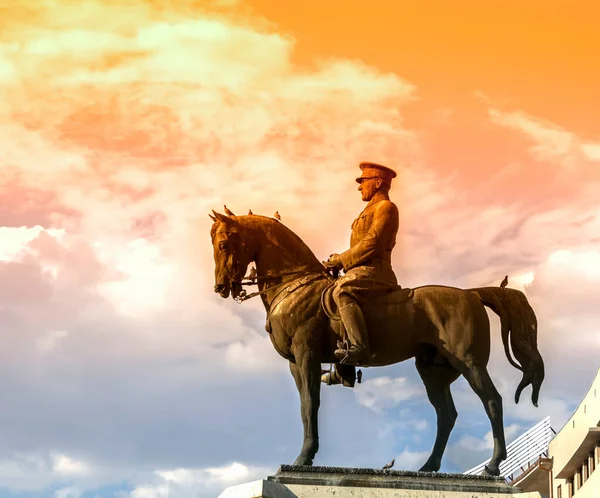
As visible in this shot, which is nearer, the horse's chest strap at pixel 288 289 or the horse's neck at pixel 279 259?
the horse's chest strap at pixel 288 289

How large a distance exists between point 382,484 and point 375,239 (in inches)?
132

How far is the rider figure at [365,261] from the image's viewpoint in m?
18.6

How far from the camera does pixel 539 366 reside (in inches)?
771

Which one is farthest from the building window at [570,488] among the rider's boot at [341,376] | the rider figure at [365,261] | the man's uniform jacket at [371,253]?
the man's uniform jacket at [371,253]

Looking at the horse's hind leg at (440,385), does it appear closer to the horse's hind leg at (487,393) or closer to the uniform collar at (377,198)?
the horse's hind leg at (487,393)

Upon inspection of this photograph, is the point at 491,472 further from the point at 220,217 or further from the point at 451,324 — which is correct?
the point at 220,217

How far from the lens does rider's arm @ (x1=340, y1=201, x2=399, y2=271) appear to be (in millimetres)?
19250

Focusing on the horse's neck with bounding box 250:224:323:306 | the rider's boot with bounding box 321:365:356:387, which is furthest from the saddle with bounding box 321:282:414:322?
the rider's boot with bounding box 321:365:356:387

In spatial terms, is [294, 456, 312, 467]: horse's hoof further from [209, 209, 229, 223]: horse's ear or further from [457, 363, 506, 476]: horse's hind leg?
[209, 209, 229, 223]: horse's ear

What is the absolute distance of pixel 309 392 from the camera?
18734 mm

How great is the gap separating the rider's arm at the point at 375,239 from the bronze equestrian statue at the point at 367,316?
0.01 metres

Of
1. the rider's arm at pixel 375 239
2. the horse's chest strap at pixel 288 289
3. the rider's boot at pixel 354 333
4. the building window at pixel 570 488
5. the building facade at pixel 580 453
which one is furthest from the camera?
the building window at pixel 570 488

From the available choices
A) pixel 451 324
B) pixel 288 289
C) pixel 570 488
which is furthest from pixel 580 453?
pixel 288 289

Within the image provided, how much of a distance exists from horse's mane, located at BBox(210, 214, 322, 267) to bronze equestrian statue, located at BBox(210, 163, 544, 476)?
0.04 ft
